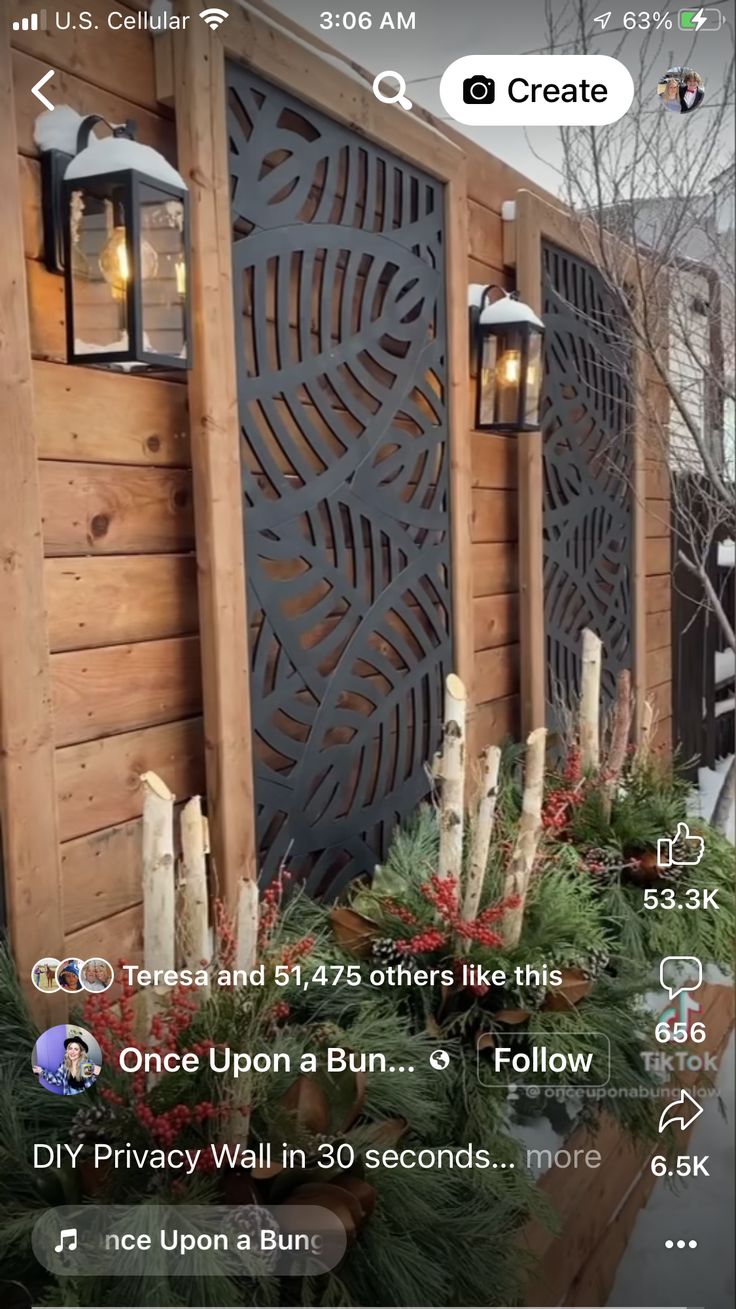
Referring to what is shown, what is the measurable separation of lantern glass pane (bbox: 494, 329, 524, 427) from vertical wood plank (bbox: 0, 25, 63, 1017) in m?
0.43

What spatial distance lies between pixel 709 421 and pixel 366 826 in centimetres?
56

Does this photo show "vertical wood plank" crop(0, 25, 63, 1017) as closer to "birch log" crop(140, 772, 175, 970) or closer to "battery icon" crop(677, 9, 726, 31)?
"birch log" crop(140, 772, 175, 970)

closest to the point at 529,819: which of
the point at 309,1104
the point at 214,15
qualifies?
the point at 309,1104

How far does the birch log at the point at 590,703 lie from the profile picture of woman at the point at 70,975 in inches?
20.3

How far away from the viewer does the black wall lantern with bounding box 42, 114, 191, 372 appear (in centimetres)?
82

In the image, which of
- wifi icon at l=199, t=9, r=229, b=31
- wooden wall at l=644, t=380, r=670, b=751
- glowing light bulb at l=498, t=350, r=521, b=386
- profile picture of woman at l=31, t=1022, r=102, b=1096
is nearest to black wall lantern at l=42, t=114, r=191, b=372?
wifi icon at l=199, t=9, r=229, b=31

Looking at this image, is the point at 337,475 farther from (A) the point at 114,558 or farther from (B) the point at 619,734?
(B) the point at 619,734

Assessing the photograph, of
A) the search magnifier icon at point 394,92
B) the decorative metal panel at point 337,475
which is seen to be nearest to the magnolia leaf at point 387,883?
the decorative metal panel at point 337,475

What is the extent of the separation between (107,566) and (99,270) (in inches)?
9.7

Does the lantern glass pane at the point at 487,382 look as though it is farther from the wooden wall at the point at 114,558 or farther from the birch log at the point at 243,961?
the birch log at the point at 243,961

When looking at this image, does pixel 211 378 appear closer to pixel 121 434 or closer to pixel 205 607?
Result: pixel 121 434

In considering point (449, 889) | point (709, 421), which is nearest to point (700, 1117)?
point (449, 889)

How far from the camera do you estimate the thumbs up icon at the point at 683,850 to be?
2.61 feet

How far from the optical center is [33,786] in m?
0.85
